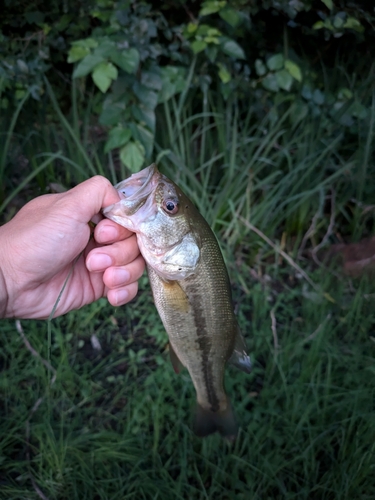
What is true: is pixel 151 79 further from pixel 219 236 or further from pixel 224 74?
pixel 219 236

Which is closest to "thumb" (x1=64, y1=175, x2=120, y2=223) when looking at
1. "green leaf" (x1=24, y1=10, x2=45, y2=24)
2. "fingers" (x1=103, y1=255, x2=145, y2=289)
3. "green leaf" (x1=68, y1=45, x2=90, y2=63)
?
"fingers" (x1=103, y1=255, x2=145, y2=289)

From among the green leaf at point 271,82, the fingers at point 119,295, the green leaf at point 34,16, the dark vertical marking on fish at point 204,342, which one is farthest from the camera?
the green leaf at point 34,16

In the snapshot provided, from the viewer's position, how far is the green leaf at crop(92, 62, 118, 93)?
7.22ft

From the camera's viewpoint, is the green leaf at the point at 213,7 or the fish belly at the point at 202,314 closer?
the fish belly at the point at 202,314

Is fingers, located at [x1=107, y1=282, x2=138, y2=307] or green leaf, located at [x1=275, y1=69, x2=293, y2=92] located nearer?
fingers, located at [x1=107, y1=282, x2=138, y2=307]

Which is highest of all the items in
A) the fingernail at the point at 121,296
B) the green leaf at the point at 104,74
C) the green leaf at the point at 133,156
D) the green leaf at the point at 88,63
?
the green leaf at the point at 88,63

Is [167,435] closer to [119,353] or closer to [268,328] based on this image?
[119,353]

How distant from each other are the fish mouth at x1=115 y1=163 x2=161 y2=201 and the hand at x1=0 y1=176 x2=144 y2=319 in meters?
0.05

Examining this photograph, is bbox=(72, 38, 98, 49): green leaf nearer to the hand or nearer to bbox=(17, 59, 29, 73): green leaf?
bbox=(17, 59, 29, 73): green leaf

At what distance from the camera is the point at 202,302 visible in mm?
1453

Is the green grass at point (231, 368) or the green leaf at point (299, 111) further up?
the green leaf at point (299, 111)

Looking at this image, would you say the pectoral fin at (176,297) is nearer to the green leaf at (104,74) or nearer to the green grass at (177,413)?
the green grass at (177,413)

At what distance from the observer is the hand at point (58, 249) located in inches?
56.2

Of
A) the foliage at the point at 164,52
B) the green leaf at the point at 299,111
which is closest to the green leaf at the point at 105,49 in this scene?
the foliage at the point at 164,52
